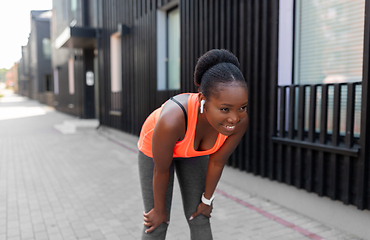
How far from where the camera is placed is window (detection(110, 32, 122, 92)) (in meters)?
10.7

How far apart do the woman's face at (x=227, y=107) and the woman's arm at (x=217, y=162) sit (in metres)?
0.26

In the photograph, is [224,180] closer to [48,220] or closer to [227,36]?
[227,36]

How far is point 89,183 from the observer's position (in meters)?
5.36

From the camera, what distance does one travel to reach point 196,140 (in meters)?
1.96

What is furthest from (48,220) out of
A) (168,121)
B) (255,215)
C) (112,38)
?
(112,38)

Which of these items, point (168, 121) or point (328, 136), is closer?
point (168, 121)

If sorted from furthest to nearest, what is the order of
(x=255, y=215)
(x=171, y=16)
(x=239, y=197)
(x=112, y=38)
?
(x=112, y=38), (x=171, y=16), (x=239, y=197), (x=255, y=215)

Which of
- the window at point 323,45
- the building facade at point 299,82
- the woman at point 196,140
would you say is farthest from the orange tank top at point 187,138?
the window at point 323,45

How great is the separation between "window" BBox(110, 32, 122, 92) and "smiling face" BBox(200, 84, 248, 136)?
933 cm

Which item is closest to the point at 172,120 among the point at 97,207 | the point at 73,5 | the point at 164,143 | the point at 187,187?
the point at 164,143

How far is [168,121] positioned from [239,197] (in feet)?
10.5

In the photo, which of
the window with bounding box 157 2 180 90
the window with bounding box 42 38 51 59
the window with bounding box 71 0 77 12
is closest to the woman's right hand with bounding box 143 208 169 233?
the window with bounding box 157 2 180 90

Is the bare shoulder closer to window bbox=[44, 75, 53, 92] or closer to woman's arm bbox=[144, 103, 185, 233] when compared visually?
woman's arm bbox=[144, 103, 185, 233]

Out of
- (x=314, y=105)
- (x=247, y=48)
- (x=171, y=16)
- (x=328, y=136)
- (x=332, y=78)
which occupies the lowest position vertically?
(x=328, y=136)
